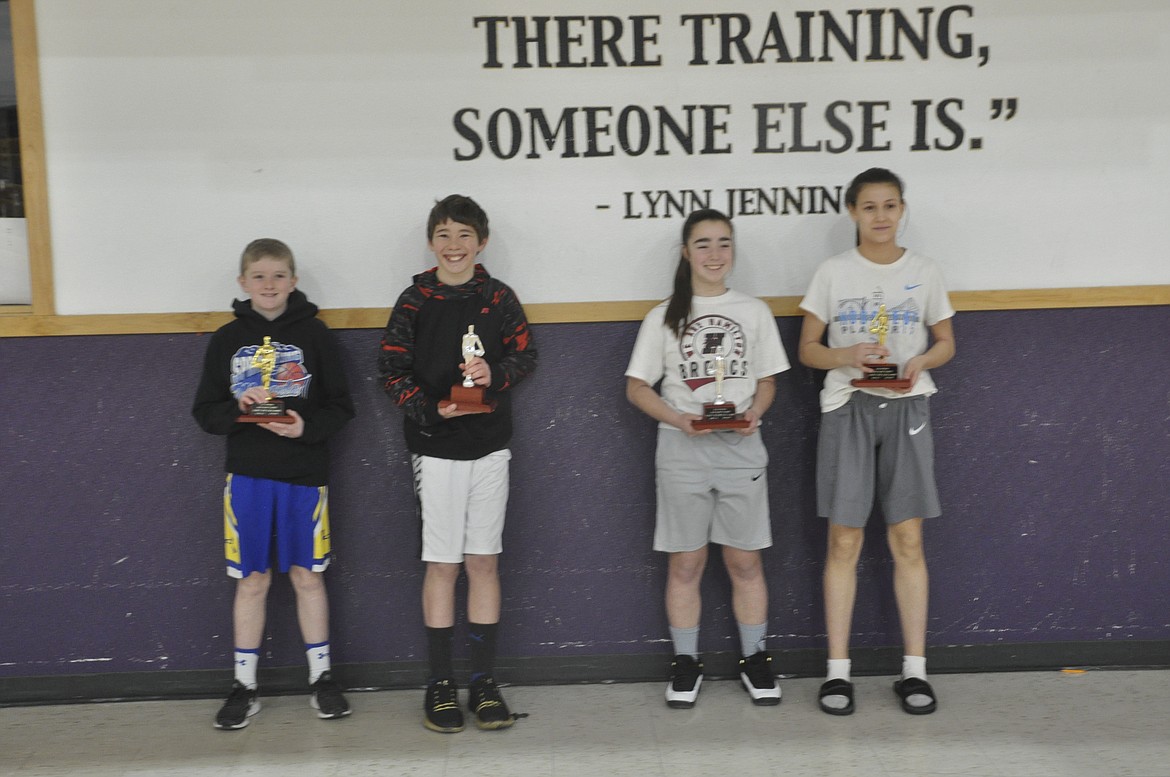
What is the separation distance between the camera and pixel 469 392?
3129mm

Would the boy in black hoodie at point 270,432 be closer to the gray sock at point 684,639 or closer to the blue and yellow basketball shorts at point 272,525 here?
the blue and yellow basketball shorts at point 272,525

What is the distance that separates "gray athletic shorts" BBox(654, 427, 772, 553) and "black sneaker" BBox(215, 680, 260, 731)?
1.32 m

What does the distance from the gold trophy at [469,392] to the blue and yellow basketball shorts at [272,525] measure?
536 millimetres

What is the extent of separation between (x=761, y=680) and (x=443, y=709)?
98 cm

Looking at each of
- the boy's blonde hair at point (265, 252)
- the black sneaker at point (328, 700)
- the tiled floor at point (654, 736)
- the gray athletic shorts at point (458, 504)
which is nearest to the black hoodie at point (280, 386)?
the boy's blonde hair at point (265, 252)

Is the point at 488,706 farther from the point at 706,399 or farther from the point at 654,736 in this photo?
the point at 706,399

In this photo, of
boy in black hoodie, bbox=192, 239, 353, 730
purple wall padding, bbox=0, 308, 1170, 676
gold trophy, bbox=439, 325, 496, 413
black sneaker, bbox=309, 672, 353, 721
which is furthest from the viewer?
purple wall padding, bbox=0, 308, 1170, 676

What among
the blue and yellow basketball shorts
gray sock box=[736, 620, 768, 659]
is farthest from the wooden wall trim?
gray sock box=[736, 620, 768, 659]

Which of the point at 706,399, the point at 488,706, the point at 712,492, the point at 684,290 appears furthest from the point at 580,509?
the point at 684,290

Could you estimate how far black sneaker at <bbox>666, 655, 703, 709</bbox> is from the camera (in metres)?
3.37

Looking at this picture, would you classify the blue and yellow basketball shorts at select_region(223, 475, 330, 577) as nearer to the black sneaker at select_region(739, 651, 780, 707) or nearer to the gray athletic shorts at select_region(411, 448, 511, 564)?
the gray athletic shorts at select_region(411, 448, 511, 564)

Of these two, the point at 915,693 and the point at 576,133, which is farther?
the point at 576,133

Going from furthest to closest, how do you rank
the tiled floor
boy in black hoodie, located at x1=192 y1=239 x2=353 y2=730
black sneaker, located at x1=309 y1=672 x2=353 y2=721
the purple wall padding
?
the purple wall padding → black sneaker, located at x1=309 y1=672 x2=353 y2=721 → boy in black hoodie, located at x1=192 y1=239 x2=353 y2=730 → the tiled floor

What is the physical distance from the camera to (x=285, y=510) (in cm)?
329
